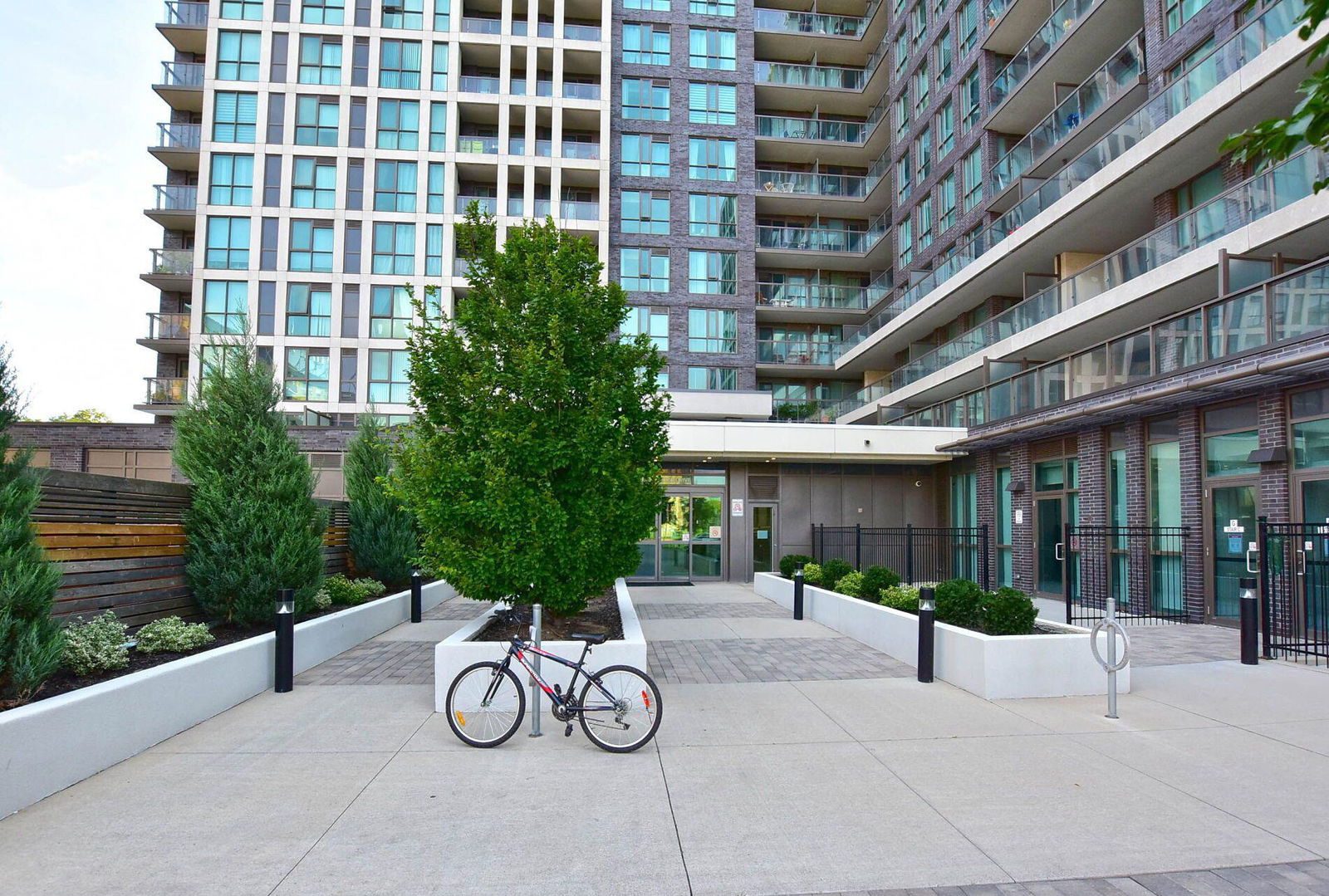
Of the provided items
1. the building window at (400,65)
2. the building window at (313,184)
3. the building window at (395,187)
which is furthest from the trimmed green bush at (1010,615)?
the building window at (400,65)

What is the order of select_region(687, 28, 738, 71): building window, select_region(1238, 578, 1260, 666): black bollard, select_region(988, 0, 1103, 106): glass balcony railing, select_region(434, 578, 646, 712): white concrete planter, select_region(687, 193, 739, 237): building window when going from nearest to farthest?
select_region(434, 578, 646, 712): white concrete planter < select_region(1238, 578, 1260, 666): black bollard < select_region(988, 0, 1103, 106): glass balcony railing < select_region(687, 193, 739, 237): building window < select_region(687, 28, 738, 71): building window

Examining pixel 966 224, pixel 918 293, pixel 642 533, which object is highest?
pixel 966 224

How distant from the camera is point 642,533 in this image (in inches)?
360

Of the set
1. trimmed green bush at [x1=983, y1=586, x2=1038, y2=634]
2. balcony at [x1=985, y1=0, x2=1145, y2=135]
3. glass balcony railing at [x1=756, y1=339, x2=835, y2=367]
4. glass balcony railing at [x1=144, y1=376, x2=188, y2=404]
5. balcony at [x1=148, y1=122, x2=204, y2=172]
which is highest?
balcony at [x1=148, y1=122, x2=204, y2=172]

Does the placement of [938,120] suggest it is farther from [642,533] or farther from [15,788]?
[15,788]

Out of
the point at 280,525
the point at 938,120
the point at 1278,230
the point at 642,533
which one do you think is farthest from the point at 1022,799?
the point at 938,120

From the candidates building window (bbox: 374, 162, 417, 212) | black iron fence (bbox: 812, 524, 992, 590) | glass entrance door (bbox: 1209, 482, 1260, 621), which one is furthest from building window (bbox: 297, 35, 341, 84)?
glass entrance door (bbox: 1209, 482, 1260, 621)

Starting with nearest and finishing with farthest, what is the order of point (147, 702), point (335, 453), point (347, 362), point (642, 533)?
point (147, 702) → point (642, 533) → point (335, 453) → point (347, 362)

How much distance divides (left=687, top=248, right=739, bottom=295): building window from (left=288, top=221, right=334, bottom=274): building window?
1523cm

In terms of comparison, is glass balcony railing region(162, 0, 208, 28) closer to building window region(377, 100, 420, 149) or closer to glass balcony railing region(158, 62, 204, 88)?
glass balcony railing region(158, 62, 204, 88)

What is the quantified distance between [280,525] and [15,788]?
16.5ft

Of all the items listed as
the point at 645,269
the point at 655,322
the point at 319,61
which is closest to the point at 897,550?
the point at 655,322

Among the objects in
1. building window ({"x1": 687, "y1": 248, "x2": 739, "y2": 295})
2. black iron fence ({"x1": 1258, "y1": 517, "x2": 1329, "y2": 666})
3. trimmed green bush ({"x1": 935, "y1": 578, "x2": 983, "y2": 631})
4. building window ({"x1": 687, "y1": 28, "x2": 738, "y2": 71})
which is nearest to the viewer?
trimmed green bush ({"x1": 935, "y1": 578, "x2": 983, "y2": 631})

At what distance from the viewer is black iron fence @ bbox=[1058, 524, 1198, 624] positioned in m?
13.7
